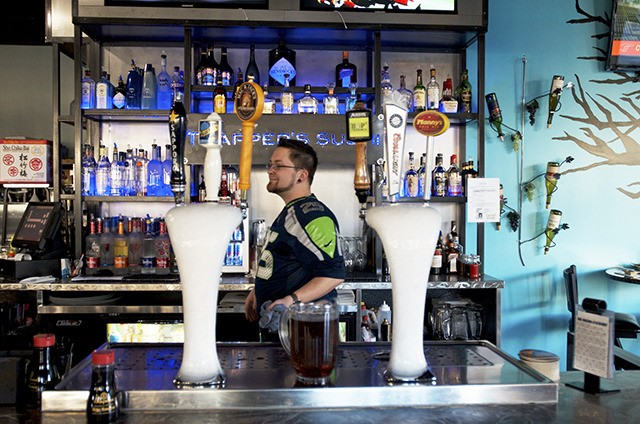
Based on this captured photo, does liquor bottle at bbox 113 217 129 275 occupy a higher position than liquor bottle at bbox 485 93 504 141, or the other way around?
liquor bottle at bbox 485 93 504 141

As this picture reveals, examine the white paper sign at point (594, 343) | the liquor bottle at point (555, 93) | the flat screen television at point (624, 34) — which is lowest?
the white paper sign at point (594, 343)

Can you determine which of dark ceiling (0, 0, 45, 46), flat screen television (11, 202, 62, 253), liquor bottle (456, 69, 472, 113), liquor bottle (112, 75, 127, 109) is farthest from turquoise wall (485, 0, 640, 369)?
dark ceiling (0, 0, 45, 46)

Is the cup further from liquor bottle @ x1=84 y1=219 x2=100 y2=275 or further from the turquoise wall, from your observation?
the turquoise wall

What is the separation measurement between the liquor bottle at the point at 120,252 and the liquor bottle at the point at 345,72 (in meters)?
1.73

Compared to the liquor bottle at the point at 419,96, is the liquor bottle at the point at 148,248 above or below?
below

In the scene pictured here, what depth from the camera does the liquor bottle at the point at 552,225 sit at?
4273mm

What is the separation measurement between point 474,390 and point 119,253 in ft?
10.2

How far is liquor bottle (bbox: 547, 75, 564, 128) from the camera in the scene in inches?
167


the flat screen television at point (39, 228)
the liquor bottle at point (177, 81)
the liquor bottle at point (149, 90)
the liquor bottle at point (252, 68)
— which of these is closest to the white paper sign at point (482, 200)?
the liquor bottle at point (252, 68)

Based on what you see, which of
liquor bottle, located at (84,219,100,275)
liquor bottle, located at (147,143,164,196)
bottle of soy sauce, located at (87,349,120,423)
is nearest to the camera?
bottle of soy sauce, located at (87,349,120,423)

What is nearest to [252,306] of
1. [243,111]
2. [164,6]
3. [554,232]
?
[243,111]

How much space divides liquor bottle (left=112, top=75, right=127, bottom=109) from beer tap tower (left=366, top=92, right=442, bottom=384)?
296 cm

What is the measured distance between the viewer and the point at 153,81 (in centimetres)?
401

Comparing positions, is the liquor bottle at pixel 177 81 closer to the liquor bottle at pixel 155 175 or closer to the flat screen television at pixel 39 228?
the liquor bottle at pixel 155 175
